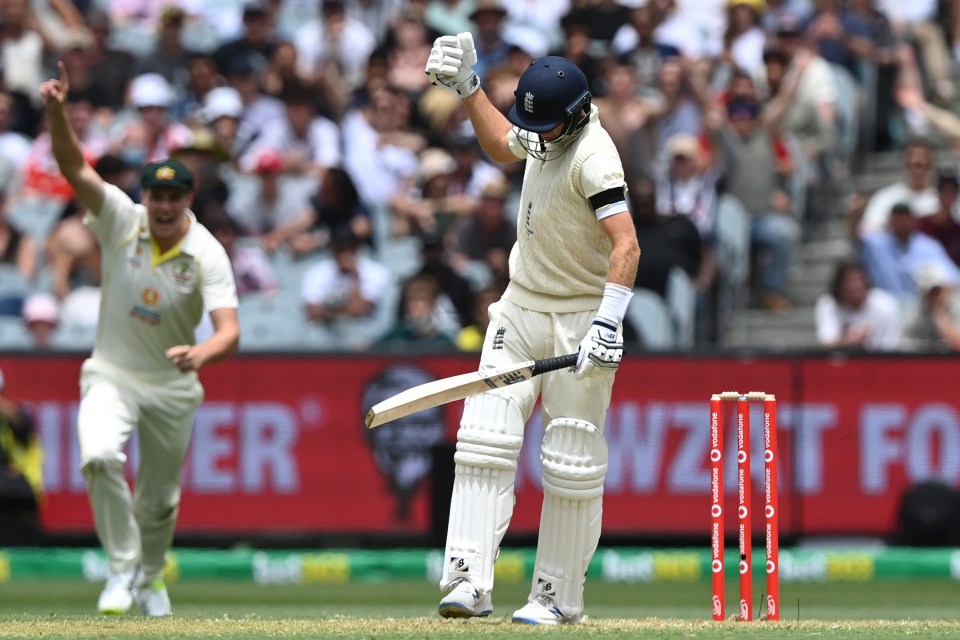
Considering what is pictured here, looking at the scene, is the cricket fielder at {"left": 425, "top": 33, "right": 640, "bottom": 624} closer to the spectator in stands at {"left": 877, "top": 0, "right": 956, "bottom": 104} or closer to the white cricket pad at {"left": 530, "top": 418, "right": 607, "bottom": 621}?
the white cricket pad at {"left": 530, "top": 418, "right": 607, "bottom": 621}

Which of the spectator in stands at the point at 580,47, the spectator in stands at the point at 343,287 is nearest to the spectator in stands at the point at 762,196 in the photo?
the spectator in stands at the point at 580,47

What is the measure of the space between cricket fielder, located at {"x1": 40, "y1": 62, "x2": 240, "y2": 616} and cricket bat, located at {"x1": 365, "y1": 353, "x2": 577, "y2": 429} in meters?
1.48

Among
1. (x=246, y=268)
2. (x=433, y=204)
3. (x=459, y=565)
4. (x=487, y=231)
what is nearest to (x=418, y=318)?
(x=487, y=231)

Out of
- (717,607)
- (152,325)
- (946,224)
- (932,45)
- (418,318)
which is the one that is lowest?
(717,607)

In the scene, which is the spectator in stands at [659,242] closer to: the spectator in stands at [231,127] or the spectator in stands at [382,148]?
the spectator in stands at [382,148]

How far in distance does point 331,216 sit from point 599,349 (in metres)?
6.92

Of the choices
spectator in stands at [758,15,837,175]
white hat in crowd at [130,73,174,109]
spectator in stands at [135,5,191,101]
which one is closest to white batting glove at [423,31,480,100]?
spectator in stands at [758,15,837,175]

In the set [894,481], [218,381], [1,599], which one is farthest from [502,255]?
[1,599]

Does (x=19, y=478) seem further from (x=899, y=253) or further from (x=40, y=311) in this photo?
(x=899, y=253)

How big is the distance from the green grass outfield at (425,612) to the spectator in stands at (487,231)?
8.71ft

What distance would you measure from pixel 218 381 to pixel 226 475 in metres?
0.57

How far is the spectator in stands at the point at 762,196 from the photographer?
42.3ft

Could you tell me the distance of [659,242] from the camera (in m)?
11.9

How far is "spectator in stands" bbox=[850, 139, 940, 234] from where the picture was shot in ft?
41.8
